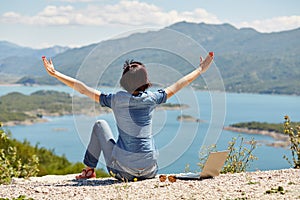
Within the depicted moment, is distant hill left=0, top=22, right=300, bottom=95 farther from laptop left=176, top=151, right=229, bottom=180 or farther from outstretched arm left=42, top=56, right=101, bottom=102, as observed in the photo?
laptop left=176, top=151, right=229, bottom=180

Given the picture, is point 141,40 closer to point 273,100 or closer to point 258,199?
point 258,199

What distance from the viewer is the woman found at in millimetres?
4625

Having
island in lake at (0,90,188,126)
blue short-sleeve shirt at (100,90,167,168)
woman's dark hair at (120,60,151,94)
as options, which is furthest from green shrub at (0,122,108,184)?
island in lake at (0,90,188,126)

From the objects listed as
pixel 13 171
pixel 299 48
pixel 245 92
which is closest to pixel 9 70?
pixel 245 92

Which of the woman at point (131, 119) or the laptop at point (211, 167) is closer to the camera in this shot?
the woman at point (131, 119)

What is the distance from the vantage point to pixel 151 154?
15.8 ft

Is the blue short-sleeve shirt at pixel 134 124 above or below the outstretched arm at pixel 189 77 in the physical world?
below

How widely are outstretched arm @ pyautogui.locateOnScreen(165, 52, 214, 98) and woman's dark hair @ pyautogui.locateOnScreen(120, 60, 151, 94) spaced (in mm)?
314

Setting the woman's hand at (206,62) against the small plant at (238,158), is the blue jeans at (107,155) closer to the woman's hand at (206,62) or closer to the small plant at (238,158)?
the woman's hand at (206,62)

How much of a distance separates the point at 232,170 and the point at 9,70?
162196mm

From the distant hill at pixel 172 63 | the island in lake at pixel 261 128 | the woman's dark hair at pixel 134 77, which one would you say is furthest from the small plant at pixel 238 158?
the island in lake at pixel 261 128

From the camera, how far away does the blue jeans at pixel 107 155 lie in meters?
4.79

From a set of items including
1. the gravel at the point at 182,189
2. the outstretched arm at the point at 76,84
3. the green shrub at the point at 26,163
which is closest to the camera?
the gravel at the point at 182,189

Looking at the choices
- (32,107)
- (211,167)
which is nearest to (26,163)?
(211,167)
